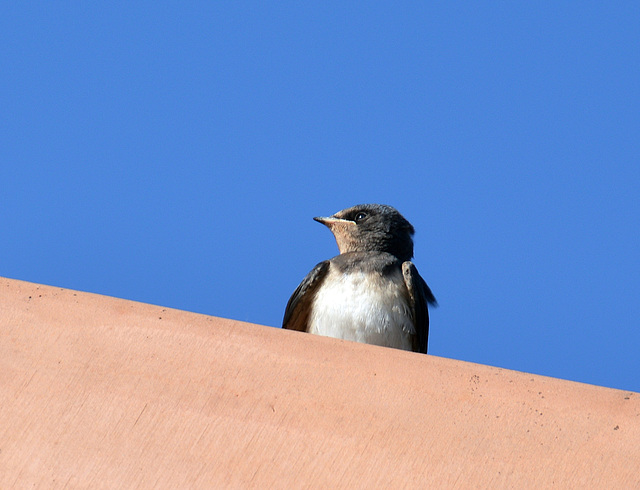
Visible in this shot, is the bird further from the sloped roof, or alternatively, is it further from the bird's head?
the sloped roof

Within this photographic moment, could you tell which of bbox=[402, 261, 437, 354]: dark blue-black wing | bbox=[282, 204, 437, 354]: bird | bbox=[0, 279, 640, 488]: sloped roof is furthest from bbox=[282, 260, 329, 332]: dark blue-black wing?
bbox=[0, 279, 640, 488]: sloped roof

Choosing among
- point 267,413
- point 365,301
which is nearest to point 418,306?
point 365,301

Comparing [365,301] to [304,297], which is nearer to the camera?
[365,301]

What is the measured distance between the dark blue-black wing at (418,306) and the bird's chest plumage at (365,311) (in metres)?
0.03

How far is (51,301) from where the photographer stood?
7.38 feet

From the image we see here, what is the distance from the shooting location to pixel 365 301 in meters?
3.88

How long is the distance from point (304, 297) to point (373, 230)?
653 millimetres

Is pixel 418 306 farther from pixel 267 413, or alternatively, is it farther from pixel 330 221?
pixel 267 413

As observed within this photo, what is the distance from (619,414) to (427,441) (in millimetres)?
455

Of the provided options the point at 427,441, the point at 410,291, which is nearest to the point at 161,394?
the point at 427,441

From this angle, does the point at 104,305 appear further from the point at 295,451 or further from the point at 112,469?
the point at 295,451

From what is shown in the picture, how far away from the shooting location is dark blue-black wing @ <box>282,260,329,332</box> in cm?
411

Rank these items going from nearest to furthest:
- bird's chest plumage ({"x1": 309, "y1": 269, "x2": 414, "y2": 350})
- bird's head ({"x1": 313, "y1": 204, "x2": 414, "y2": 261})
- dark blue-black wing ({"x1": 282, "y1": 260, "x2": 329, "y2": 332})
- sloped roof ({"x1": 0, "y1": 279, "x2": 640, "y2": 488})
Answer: sloped roof ({"x1": 0, "y1": 279, "x2": 640, "y2": 488}), bird's chest plumage ({"x1": 309, "y1": 269, "x2": 414, "y2": 350}), dark blue-black wing ({"x1": 282, "y1": 260, "x2": 329, "y2": 332}), bird's head ({"x1": 313, "y1": 204, "x2": 414, "y2": 261})

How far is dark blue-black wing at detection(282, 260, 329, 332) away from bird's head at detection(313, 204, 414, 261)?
44 cm
